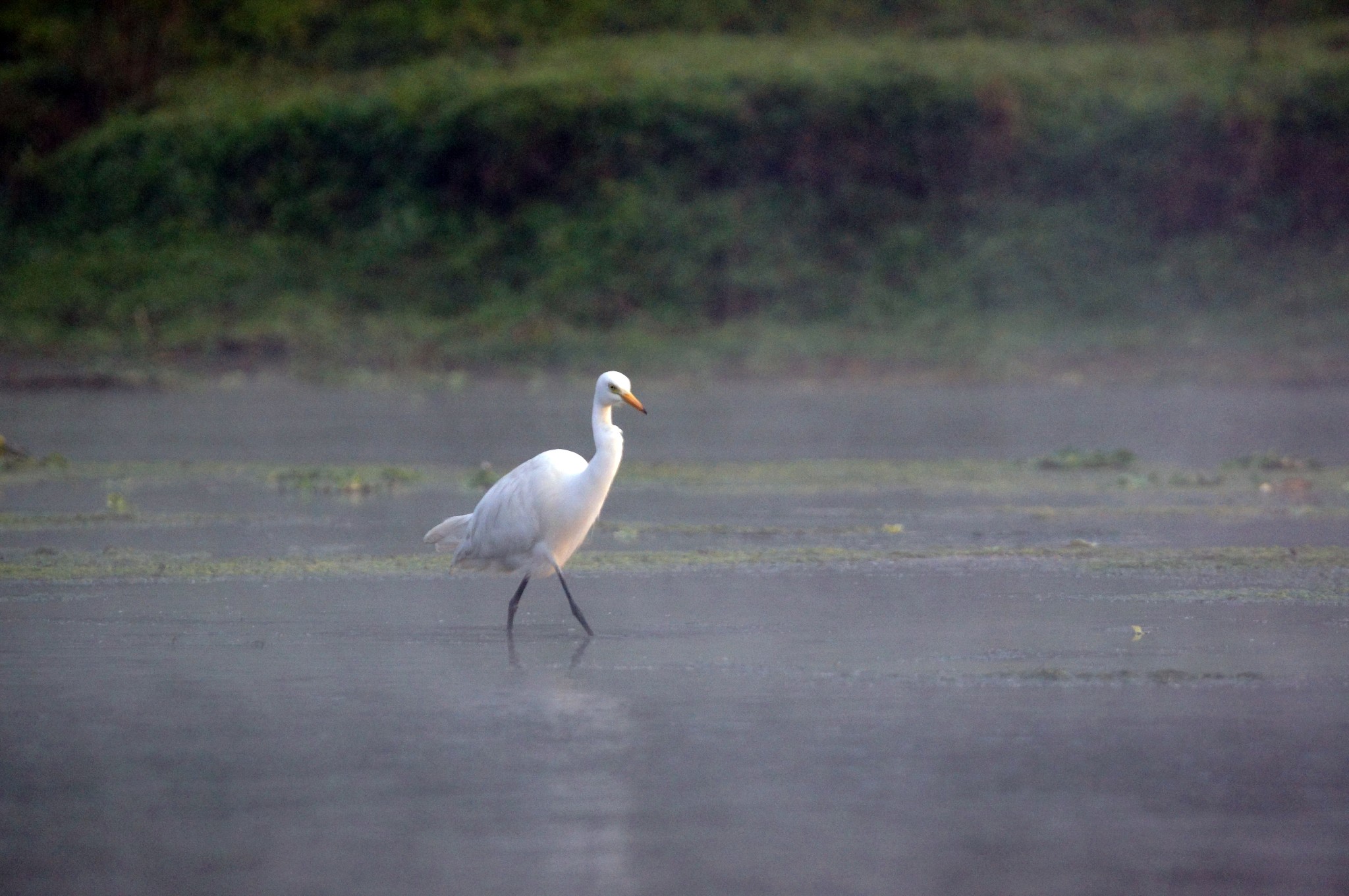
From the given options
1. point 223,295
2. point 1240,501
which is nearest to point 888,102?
point 223,295

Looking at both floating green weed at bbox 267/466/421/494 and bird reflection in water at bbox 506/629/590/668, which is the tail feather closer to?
bird reflection in water at bbox 506/629/590/668

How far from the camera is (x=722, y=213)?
25203mm

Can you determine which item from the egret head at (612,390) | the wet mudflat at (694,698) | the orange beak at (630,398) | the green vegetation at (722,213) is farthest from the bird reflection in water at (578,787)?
the green vegetation at (722,213)

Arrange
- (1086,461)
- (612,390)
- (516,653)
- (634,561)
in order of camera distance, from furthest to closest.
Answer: (1086,461) < (634,561) < (612,390) < (516,653)

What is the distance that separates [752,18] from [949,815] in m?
27.3

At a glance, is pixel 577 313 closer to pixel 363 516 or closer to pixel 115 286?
pixel 115 286

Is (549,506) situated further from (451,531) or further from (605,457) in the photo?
(451,531)

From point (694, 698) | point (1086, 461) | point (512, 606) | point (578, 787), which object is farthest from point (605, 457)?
point (1086, 461)

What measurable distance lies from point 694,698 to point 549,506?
1.69 meters

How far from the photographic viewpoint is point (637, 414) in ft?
59.5

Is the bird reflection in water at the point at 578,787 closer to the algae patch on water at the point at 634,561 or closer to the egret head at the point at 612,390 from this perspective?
the egret head at the point at 612,390

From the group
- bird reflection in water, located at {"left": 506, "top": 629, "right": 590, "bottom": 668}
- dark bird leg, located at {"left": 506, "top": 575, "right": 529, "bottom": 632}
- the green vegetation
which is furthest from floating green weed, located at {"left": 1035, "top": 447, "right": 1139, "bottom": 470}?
the green vegetation

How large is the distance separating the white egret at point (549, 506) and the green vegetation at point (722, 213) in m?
14.0

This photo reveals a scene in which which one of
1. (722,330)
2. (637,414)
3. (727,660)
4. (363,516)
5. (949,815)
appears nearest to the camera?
(949,815)
